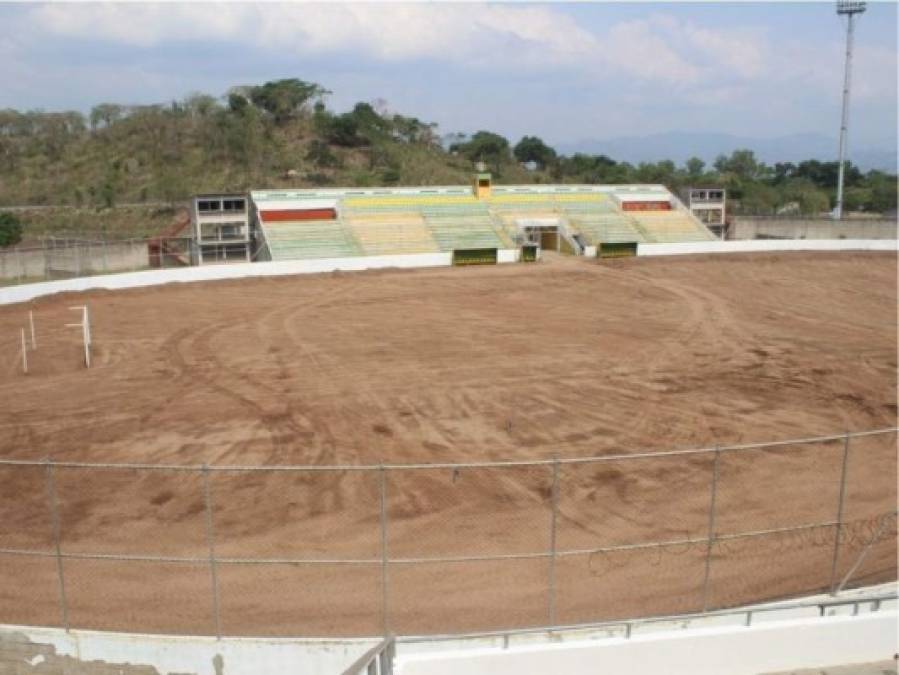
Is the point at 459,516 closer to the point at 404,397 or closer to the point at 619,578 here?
the point at 619,578

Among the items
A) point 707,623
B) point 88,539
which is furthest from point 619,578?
point 88,539

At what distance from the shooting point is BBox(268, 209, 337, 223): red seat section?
1908 inches

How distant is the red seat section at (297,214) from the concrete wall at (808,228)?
104 feet

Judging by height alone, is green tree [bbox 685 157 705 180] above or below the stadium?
above

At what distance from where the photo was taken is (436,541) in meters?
12.1

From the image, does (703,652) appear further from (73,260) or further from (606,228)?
(606,228)

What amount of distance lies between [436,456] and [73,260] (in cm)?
3014

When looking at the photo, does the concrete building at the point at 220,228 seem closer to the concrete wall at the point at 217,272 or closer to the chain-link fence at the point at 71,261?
the chain-link fence at the point at 71,261

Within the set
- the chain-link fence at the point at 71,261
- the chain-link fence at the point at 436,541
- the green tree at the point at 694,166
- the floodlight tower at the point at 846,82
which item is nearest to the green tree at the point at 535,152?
the green tree at the point at 694,166

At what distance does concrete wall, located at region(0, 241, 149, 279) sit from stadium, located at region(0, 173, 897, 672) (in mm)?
4233

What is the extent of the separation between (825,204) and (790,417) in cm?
7442

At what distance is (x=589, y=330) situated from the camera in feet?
91.5

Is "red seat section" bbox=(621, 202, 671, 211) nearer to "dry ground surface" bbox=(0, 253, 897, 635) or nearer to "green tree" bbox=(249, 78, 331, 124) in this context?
"dry ground surface" bbox=(0, 253, 897, 635)

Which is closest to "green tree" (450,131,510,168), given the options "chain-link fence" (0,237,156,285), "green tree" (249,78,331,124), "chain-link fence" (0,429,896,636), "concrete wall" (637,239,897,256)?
"green tree" (249,78,331,124)
